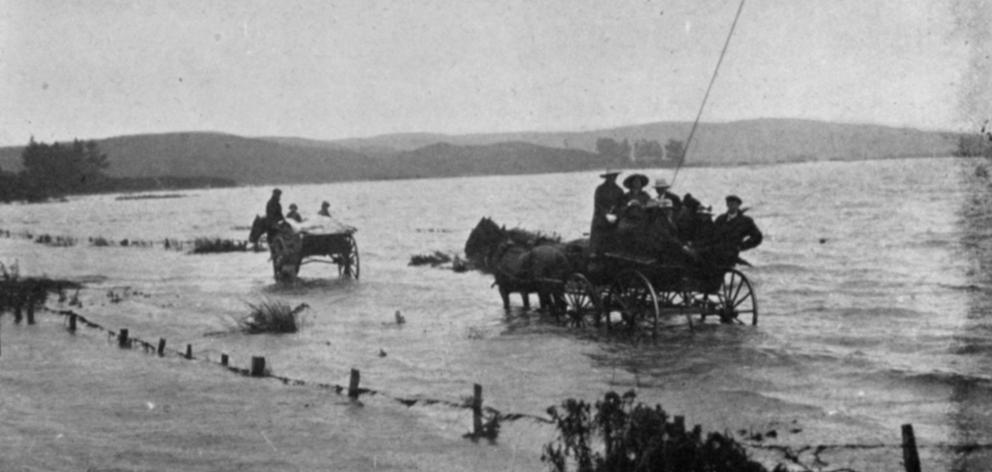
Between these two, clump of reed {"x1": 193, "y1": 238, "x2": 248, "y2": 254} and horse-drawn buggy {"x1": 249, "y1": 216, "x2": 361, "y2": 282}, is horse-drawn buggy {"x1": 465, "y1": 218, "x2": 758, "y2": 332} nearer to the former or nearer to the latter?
horse-drawn buggy {"x1": 249, "y1": 216, "x2": 361, "y2": 282}

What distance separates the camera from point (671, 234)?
15.0 meters

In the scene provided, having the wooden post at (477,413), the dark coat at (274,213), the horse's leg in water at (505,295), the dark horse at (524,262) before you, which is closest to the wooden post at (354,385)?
the wooden post at (477,413)

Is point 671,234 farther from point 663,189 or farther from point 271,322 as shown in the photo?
point 271,322

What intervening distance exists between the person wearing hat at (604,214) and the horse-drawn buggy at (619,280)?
192 millimetres

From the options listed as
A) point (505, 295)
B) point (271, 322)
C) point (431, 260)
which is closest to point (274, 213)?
point (505, 295)

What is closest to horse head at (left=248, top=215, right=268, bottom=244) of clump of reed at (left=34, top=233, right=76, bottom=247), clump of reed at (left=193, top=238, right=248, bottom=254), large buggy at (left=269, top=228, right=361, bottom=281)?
large buggy at (left=269, top=228, right=361, bottom=281)

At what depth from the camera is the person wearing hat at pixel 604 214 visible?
1555 cm

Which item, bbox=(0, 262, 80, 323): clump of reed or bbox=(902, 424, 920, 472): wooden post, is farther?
bbox=(0, 262, 80, 323): clump of reed

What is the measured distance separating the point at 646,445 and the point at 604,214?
934 cm

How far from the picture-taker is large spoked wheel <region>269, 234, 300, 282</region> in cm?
2602

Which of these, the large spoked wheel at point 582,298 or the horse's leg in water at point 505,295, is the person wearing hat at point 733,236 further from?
the horse's leg in water at point 505,295

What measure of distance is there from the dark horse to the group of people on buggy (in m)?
2.02

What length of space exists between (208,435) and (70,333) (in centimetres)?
811

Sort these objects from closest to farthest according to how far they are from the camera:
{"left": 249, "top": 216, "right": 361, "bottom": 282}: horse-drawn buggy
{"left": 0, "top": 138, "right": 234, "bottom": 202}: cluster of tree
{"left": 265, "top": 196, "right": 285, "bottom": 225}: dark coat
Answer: {"left": 249, "top": 216, "right": 361, "bottom": 282}: horse-drawn buggy < {"left": 265, "top": 196, "right": 285, "bottom": 225}: dark coat < {"left": 0, "top": 138, "right": 234, "bottom": 202}: cluster of tree
